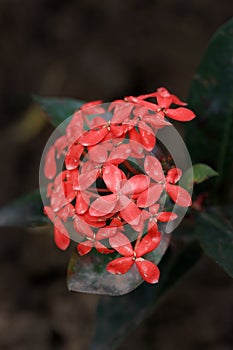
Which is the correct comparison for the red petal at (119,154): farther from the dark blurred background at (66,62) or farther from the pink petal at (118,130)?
the dark blurred background at (66,62)

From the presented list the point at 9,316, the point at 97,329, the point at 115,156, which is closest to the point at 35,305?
the point at 9,316

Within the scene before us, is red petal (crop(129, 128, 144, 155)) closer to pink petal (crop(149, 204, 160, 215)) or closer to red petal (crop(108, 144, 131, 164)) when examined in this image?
red petal (crop(108, 144, 131, 164))

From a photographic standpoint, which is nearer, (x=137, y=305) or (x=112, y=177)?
(x=112, y=177)

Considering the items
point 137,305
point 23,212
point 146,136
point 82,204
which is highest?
point 146,136

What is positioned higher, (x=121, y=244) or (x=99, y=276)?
(x=121, y=244)

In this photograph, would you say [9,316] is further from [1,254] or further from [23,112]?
[23,112]

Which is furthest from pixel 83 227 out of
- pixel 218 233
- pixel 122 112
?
pixel 218 233

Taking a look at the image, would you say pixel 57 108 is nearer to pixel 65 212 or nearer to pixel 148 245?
pixel 65 212
